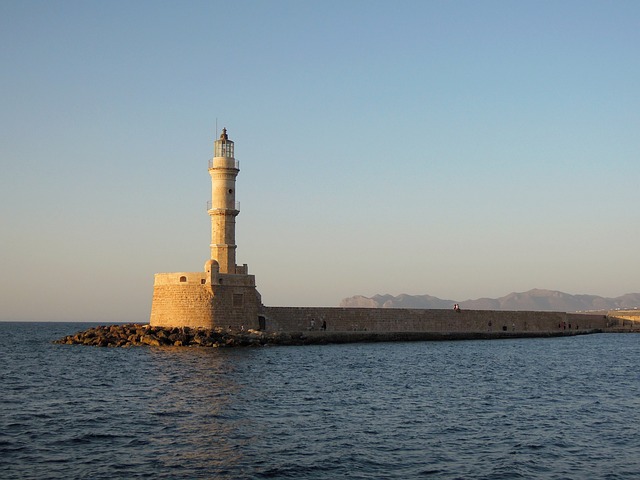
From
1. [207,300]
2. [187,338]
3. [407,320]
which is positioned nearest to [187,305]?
[207,300]

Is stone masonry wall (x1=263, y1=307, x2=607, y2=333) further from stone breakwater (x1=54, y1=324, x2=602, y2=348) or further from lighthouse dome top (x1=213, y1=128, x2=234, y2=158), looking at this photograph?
lighthouse dome top (x1=213, y1=128, x2=234, y2=158)

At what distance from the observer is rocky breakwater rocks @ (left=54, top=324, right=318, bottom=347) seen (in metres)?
35.2

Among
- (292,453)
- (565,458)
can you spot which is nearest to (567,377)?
(565,458)

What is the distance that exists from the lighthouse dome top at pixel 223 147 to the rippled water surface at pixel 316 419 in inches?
512

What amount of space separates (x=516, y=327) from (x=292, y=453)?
41.8 metres

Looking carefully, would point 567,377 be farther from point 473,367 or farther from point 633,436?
point 633,436

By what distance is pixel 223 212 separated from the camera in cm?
3831

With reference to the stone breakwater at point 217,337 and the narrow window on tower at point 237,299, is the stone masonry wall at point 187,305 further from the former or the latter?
the narrow window on tower at point 237,299

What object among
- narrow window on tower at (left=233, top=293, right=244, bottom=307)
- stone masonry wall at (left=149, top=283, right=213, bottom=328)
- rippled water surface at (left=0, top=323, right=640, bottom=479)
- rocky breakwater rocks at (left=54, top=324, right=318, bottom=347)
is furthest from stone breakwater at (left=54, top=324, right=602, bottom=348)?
rippled water surface at (left=0, top=323, right=640, bottom=479)

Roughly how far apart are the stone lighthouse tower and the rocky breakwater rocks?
0.72 m

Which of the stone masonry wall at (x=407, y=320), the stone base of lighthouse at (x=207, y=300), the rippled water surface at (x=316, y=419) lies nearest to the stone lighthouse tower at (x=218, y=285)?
the stone base of lighthouse at (x=207, y=300)

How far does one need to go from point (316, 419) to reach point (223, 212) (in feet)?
74.6

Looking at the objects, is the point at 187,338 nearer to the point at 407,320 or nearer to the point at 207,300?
the point at 207,300

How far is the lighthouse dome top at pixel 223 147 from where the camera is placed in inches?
1569
